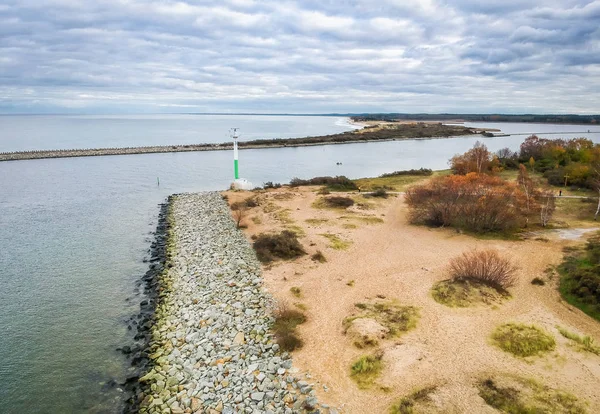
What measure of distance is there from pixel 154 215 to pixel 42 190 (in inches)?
786

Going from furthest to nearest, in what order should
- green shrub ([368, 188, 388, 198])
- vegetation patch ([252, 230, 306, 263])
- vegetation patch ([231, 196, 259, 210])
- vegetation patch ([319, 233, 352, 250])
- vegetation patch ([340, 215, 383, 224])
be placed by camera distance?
1. green shrub ([368, 188, 388, 198])
2. vegetation patch ([231, 196, 259, 210])
3. vegetation patch ([340, 215, 383, 224])
4. vegetation patch ([319, 233, 352, 250])
5. vegetation patch ([252, 230, 306, 263])

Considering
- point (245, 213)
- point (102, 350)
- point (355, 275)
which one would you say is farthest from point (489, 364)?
point (245, 213)

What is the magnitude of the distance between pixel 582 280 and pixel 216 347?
16.7 metres

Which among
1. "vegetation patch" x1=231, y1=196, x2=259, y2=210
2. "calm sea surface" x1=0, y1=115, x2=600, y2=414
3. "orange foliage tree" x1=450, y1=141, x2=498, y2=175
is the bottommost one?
"calm sea surface" x1=0, y1=115, x2=600, y2=414

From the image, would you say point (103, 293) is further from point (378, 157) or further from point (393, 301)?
point (378, 157)

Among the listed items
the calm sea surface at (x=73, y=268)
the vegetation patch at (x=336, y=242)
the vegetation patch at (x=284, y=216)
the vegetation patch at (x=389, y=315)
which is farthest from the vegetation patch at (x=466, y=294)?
the vegetation patch at (x=284, y=216)

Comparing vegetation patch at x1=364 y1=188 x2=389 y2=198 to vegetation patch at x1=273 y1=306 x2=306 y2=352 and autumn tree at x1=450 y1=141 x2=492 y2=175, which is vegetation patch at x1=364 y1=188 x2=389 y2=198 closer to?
autumn tree at x1=450 y1=141 x2=492 y2=175

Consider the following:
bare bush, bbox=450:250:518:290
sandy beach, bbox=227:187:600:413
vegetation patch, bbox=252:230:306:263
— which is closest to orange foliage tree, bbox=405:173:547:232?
sandy beach, bbox=227:187:600:413

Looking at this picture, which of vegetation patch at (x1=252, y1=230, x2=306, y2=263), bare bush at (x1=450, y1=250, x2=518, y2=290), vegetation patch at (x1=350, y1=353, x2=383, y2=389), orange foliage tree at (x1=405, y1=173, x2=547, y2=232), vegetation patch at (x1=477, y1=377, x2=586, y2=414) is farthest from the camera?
orange foliage tree at (x1=405, y1=173, x2=547, y2=232)

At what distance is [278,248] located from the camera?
23.9 meters

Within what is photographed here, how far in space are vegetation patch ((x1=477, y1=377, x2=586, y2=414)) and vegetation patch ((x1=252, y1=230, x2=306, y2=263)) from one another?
44.5 ft

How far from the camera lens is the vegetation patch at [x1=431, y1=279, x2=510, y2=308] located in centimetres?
1703

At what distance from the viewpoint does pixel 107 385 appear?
13.5 meters

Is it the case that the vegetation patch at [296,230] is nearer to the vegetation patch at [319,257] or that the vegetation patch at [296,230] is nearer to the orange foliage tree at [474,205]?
the vegetation patch at [319,257]
